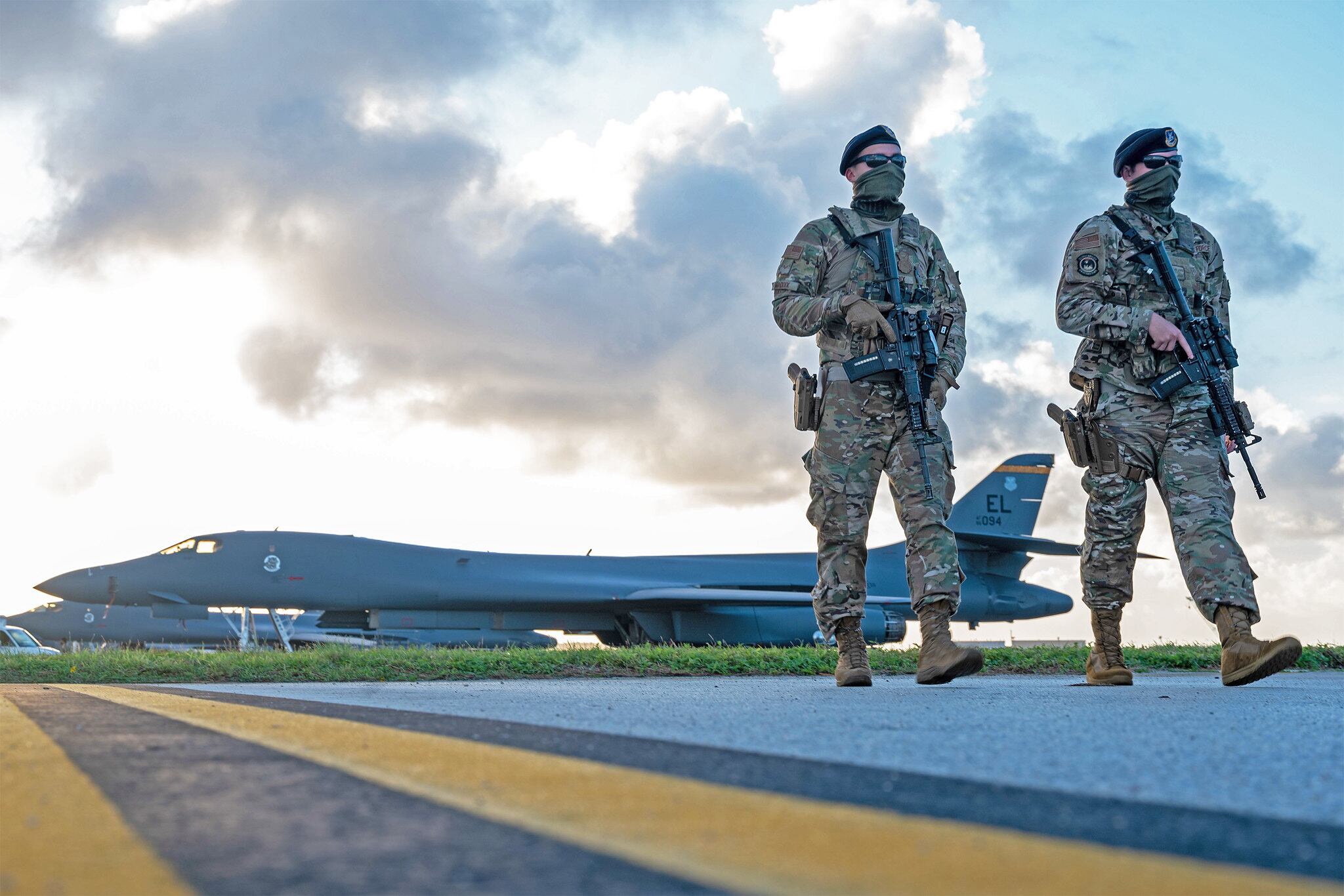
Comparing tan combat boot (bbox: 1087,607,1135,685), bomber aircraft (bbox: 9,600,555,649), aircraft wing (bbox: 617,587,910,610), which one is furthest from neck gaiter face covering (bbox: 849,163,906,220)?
bomber aircraft (bbox: 9,600,555,649)

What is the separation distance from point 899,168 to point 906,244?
40cm

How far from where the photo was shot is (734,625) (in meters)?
19.9

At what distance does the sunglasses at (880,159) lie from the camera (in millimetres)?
5645

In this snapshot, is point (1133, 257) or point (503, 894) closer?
point (503, 894)

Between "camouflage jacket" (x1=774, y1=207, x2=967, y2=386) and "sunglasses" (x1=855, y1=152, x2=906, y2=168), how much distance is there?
24 centimetres

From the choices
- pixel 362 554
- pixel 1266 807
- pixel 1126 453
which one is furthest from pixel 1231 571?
pixel 362 554

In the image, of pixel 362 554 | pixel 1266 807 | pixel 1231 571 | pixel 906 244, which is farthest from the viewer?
pixel 362 554

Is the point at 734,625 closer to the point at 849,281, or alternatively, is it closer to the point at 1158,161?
the point at 849,281

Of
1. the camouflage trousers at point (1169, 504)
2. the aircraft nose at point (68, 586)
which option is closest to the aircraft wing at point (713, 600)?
the aircraft nose at point (68, 586)

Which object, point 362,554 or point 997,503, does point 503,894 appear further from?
point 997,503

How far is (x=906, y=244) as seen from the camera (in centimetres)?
562

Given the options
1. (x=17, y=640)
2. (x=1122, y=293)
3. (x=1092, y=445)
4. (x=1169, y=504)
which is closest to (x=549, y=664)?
(x=1092, y=445)

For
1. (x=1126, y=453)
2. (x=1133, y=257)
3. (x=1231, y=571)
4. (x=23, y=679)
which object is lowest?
(x=23, y=679)

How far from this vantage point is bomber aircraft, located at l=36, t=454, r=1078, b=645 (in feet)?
58.7
